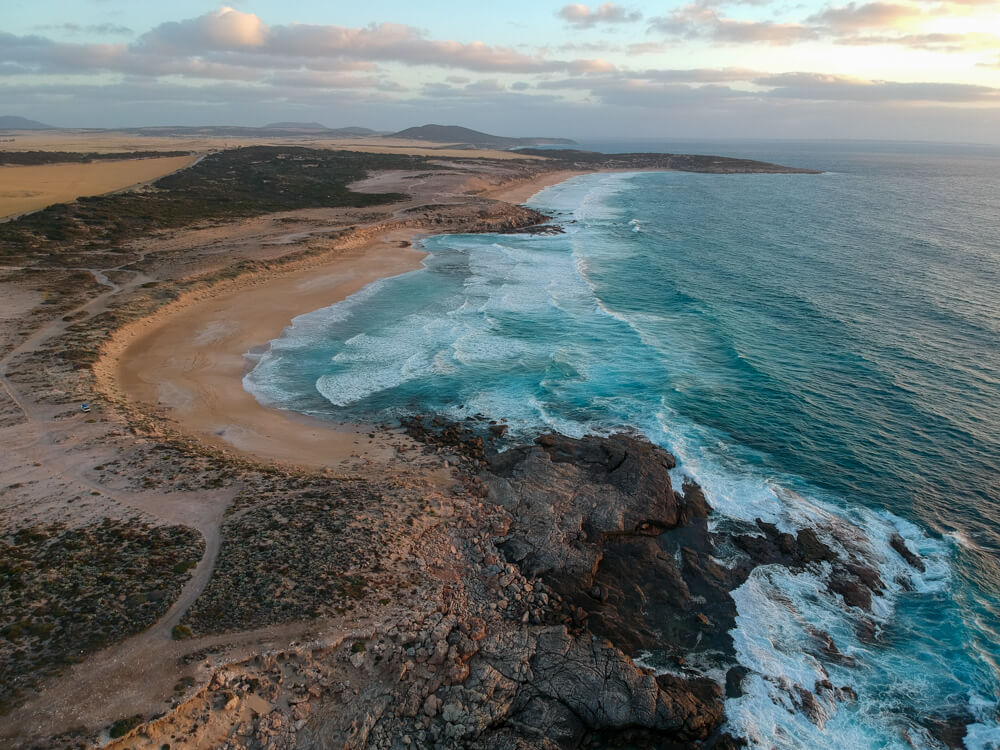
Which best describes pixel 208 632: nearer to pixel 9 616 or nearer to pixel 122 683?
pixel 122 683

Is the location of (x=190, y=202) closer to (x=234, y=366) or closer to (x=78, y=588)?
(x=234, y=366)

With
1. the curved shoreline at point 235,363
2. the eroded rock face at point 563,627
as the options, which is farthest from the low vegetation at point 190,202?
the eroded rock face at point 563,627

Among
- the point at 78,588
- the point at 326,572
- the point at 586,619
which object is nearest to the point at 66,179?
the point at 78,588

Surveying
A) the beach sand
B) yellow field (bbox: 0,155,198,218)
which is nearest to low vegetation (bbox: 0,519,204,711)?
the beach sand

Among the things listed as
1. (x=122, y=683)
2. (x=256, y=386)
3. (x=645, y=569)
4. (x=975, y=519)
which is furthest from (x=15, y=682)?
(x=975, y=519)

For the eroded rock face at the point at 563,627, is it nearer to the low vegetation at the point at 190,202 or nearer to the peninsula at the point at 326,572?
the peninsula at the point at 326,572
